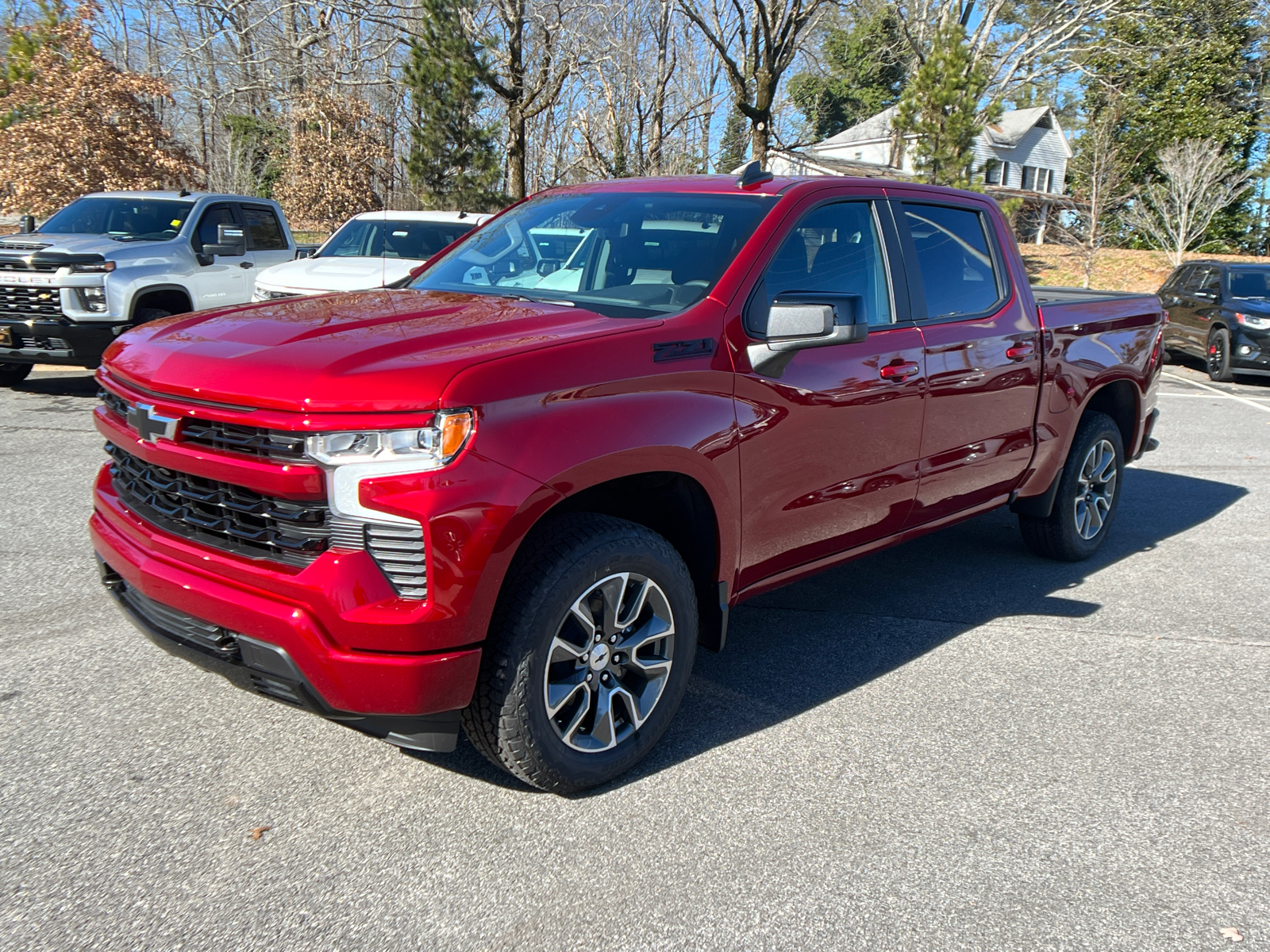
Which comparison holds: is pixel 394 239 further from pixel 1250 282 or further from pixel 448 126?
pixel 1250 282

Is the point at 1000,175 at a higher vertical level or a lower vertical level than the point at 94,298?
higher

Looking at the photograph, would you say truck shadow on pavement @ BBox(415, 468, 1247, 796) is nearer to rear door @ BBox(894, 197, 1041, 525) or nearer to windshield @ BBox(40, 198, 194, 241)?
rear door @ BBox(894, 197, 1041, 525)

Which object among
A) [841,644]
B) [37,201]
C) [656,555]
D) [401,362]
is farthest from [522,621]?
[37,201]

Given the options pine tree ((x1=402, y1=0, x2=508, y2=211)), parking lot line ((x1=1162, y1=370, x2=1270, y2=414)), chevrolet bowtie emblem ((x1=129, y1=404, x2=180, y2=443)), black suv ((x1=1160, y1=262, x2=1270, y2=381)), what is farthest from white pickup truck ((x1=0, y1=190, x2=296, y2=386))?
black suv ((x1=1160, y1=262, x2=1270, y2=381))

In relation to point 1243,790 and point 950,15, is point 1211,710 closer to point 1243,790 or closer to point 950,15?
point 1243,790

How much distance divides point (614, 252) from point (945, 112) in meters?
24.6

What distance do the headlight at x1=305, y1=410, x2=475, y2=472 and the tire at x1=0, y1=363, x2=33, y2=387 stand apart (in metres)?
9.22

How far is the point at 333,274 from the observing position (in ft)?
32.0

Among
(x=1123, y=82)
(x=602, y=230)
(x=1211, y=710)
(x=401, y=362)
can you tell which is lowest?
(x=1211, y=710)

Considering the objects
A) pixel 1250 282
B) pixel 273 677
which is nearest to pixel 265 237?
pixel 273 677

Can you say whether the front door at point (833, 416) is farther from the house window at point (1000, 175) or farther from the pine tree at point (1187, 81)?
the house window at point (1000, 175)

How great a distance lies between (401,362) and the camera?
2.88m

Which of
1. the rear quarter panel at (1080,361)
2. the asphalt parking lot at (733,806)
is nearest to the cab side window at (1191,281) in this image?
the rear quarter panel at (1080,361)

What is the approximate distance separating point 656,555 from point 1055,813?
1511 mm
